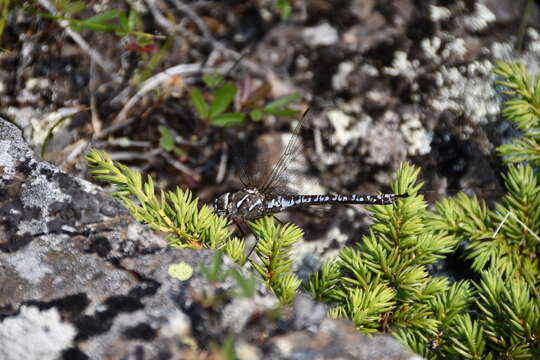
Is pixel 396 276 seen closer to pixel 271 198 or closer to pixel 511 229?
pixel 511 229

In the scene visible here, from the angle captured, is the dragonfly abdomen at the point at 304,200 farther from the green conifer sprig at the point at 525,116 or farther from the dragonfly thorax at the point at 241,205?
the green conifer sprig at the point at 525,116

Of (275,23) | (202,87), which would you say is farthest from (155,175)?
(275,23)

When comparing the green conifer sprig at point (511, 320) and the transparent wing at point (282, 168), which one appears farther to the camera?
the transparent wing at point (282, 168)

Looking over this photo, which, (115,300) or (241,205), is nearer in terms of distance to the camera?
(115,300)

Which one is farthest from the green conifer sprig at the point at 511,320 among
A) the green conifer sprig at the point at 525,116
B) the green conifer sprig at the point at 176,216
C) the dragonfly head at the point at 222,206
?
the dragonfly head at the point at 222,206

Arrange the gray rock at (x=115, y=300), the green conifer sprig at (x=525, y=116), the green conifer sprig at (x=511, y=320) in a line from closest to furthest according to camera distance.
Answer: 1. the gray rock at (x=115, y=300)
2. the green conifer sprig at (x=511, y=320)
3. the green conifer sprig at (x=525, y=116)

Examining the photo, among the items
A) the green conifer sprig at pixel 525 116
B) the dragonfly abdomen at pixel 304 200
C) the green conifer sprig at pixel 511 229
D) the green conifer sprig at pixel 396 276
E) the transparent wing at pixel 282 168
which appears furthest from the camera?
the transparent wing at pixel 282 168

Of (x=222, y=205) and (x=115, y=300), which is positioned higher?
(x=115, y=300)

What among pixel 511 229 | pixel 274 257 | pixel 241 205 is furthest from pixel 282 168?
pixel 511 229
